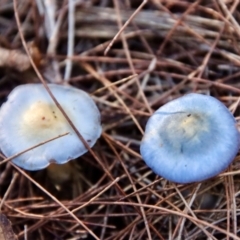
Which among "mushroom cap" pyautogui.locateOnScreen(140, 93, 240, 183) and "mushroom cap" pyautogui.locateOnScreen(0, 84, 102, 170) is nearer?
"mushroom cap" pyautogui.locateOnScreen(140, 93, 240, 183)

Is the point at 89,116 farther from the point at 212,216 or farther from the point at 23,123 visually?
the point at 212,216

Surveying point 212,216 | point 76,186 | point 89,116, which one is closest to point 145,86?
point 89,116

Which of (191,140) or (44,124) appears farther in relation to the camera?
(44,124)

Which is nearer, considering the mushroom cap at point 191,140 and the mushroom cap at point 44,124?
the mushroom cap at point 191,140

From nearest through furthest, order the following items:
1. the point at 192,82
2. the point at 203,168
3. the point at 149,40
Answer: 1. the point at 203,168
2. the point at 192,82
3. the point at 149,40
